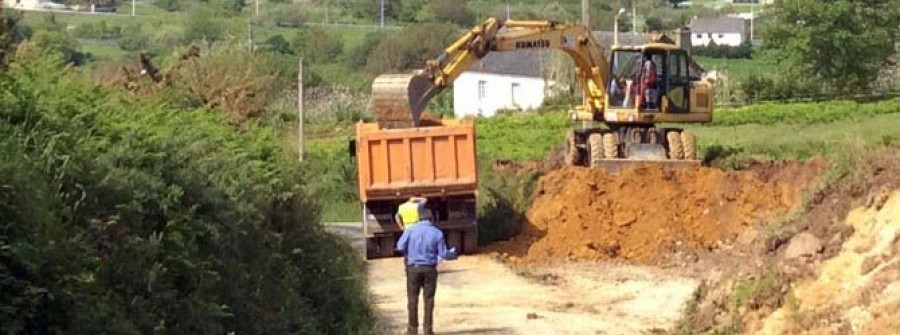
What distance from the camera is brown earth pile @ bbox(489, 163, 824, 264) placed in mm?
28234

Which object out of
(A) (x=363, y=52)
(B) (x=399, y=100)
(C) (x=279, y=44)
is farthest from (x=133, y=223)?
(A) (x=363, y=52)

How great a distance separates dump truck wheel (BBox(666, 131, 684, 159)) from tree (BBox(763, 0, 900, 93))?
3720 centimetres

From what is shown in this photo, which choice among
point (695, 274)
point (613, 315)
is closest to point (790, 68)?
point (695, 274)

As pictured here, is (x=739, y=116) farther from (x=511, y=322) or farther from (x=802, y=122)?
(x=511, y=322)

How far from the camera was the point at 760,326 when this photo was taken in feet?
54.6

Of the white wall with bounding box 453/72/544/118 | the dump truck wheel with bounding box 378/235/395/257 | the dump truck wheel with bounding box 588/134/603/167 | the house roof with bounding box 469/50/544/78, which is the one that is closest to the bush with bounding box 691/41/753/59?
the house roof with bounding box 469/50/544/78

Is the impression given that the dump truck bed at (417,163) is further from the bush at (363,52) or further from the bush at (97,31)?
the bush at (363,52)

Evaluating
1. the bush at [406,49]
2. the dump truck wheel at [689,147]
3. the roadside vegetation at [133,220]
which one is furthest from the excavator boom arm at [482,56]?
the bush at [406,49]

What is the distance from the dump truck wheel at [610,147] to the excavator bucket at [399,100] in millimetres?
4925

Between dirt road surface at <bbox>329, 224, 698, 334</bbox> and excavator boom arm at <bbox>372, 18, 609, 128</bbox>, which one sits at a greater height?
excavator boom arm at <bbox>372, 18, 609, 128</bbox>

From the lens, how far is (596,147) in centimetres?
3203

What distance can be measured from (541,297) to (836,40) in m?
47.4

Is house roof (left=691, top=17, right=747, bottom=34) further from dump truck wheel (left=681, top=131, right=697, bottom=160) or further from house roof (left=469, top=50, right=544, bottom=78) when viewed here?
dump truck wheel (left=681, top=131, right=697, bottom=160)

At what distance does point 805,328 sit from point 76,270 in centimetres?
884
